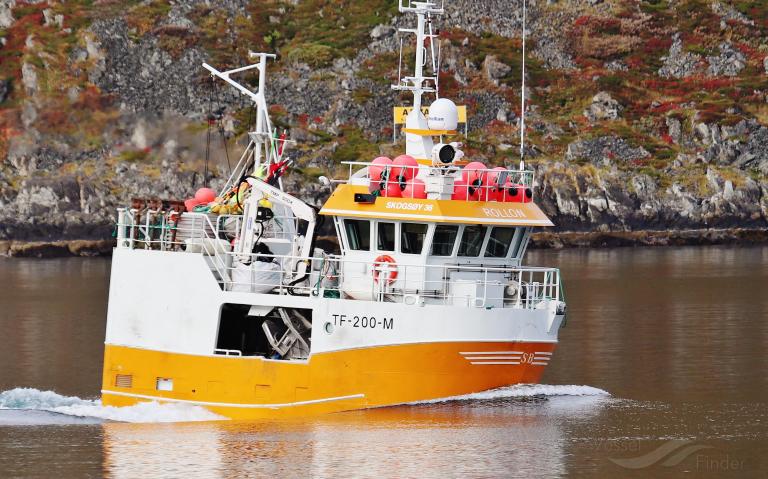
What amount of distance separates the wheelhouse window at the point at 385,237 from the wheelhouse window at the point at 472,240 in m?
1.40

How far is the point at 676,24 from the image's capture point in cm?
11719

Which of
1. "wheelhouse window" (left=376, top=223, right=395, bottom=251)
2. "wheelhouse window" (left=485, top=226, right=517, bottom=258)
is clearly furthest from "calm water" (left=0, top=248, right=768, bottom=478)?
"wheelhouse window" (left=376, top=223, right=395, bottom=251)

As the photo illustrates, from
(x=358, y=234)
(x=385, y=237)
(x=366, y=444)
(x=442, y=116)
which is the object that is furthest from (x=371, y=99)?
(x=366, y=444)

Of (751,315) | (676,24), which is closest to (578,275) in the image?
(751,315)

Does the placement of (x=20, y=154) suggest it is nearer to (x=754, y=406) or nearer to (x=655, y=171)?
(x=655, y=171)

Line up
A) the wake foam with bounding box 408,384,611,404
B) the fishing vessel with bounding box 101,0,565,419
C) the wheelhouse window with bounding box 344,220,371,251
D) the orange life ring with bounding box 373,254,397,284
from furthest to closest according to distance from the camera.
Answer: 1. the wheelhouse window with bounding box 344,220,371,251
2. the orange life ring with bounding box 373,254,397,284
3. the wake foam with bounding box 408,384,611,404
4. the fishing vessel with bounding box 101,0,565,419

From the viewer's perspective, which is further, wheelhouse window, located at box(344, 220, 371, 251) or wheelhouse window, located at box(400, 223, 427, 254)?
wheelhouse window, located at box(344, 220, 371, 251)

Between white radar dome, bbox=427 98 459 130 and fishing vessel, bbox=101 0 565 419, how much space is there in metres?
0.03

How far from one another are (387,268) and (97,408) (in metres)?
6.76

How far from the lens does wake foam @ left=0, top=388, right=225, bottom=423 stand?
31609 mm

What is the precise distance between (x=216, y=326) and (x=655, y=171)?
242ft

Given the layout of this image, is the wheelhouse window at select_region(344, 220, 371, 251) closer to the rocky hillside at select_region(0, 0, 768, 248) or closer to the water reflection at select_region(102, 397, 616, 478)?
the water reflection at select_region(102, 397, 616, 478)

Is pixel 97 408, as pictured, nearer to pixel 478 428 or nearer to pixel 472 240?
pixel 478 428

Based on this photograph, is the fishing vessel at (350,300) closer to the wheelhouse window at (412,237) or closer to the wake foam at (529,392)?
the wheelhouse window at (412,237)
